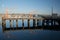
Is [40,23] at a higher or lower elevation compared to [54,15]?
lower

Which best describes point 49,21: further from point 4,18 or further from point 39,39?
point 39,39

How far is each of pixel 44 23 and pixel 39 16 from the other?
2.87 feet

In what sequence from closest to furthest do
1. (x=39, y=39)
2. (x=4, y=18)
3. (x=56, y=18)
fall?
(x=39, y=39)
(x=4, y=18)
(x=56, y=18)

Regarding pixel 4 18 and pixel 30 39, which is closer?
pixel 30 39

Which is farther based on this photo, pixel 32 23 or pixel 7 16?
pixel 32 23

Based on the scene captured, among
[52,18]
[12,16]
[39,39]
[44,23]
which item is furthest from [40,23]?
[39,39]

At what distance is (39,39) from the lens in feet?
19.3

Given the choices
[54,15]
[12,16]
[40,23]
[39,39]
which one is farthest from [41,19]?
[39,39]

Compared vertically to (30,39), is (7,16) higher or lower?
higher

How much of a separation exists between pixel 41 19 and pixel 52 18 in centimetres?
103

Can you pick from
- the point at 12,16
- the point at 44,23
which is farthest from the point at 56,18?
the point at 12,16

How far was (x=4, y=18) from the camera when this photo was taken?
10.9 m

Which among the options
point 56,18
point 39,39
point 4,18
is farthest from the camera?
point 56,18

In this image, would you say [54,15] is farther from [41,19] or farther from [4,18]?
[4,18]
